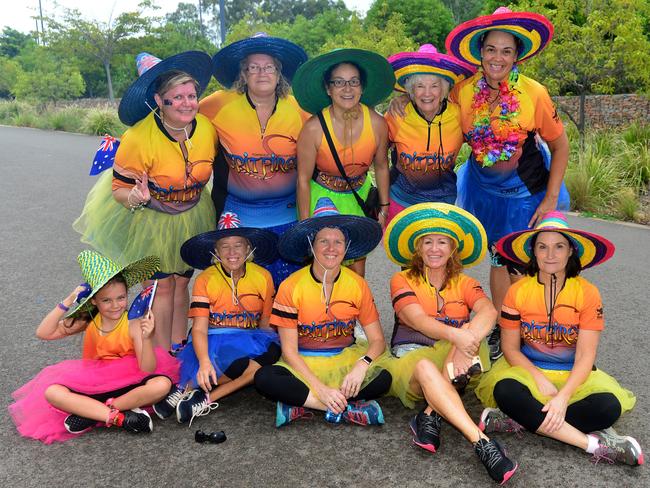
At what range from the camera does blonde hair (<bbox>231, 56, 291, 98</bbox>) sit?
3.98 metres

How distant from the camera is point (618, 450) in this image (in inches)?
119

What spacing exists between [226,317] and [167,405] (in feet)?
2.12

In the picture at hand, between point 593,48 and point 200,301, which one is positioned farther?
point 593,48

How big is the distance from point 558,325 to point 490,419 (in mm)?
648

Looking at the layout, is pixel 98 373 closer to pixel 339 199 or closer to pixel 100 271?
pixel 100 271

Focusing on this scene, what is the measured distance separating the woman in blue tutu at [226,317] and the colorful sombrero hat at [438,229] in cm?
82

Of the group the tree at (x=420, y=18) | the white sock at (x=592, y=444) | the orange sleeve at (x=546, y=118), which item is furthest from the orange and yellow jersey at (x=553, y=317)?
the tree at (x=420, y=18)

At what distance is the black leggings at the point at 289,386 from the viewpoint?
343cm

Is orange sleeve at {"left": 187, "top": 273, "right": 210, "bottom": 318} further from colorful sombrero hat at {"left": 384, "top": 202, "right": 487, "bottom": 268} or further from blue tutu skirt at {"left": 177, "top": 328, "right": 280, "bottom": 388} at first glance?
colorful sombrero hat at {"left": 384, "top": 202, "right": 487, "bottom": 268}

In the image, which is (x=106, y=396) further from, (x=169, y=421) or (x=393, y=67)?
(x=393, y=67)

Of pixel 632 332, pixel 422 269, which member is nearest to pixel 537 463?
pixel 422 269

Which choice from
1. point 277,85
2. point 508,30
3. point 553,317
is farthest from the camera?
point 277,85

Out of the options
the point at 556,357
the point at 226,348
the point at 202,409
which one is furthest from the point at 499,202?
the point at 202,409

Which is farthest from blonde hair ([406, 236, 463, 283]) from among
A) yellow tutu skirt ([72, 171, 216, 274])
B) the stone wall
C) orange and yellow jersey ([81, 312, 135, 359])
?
the stone wall
